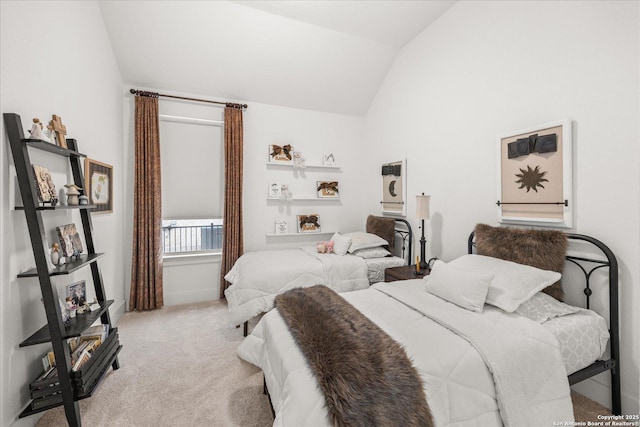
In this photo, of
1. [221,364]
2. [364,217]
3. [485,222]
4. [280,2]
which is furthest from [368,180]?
[221,364]

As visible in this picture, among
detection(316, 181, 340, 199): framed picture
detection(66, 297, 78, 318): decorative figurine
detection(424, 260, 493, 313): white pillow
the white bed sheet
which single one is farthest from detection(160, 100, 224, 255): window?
the white bed sheet

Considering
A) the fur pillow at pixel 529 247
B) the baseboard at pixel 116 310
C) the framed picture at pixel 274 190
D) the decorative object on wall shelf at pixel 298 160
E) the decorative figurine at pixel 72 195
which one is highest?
the decorative object on wall shelf at pixel 298 160

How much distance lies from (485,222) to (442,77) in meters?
1.72

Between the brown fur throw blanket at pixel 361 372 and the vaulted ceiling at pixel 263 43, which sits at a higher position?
the vaulted ceiling at pixel 263 43

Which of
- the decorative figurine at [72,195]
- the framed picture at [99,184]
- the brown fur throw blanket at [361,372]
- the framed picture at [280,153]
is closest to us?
the brown fur throw blanket at [361,372]

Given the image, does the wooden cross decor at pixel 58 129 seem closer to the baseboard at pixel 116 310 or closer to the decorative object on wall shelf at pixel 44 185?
the decorative object on wall shelf at pixel 44 185

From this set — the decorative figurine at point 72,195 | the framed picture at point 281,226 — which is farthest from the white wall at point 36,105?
the framed picture at point 281,226

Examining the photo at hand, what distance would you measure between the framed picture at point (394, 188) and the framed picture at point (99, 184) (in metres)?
3.55

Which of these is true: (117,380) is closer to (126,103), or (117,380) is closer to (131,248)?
(131,248)

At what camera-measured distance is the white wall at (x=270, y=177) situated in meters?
3.95

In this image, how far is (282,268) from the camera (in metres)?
3.04

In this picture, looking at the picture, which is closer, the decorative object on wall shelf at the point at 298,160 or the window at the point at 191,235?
the window at the point at 191,235

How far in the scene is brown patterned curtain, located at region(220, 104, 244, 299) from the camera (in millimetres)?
4062

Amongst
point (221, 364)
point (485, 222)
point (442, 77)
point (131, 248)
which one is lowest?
point (221, 364)
